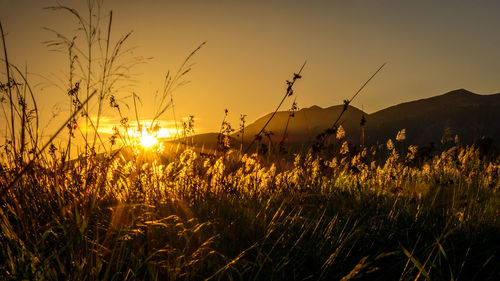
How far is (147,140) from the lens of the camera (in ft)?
11.8

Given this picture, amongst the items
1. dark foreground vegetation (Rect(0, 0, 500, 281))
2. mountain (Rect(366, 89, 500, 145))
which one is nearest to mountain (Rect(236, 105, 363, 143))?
dark foreground vegetation (Rect(0, 0, 500, 281))

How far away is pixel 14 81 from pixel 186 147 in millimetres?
1987

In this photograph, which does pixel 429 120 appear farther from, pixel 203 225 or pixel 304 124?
pixel 203 225

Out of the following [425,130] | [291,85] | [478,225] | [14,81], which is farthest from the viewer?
[425,130]

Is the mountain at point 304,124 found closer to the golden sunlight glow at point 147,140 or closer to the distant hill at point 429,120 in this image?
the distant hill at point 429,120

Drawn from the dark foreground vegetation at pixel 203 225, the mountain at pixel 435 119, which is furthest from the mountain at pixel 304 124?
the mountain at pixel 435 119

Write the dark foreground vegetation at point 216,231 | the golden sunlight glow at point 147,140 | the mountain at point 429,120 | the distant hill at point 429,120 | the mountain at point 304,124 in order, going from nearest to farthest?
the dark foreground vegetation at point 216,231 → the golden sunlight glow at point 147,140 → the mountain at point 304,124 → the distant hill at point 429,120 → the mountain at point 429,120

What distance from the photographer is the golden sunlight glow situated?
11.6 feet

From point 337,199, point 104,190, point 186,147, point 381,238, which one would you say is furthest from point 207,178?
point 381,238

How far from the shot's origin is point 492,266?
8.90ft

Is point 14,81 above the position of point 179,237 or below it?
above

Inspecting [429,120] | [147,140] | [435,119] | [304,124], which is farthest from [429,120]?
[147,140]

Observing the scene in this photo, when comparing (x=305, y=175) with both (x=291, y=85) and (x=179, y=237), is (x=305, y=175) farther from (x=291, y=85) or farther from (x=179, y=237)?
(x=179, y=237)

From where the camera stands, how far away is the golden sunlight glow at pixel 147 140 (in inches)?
139
